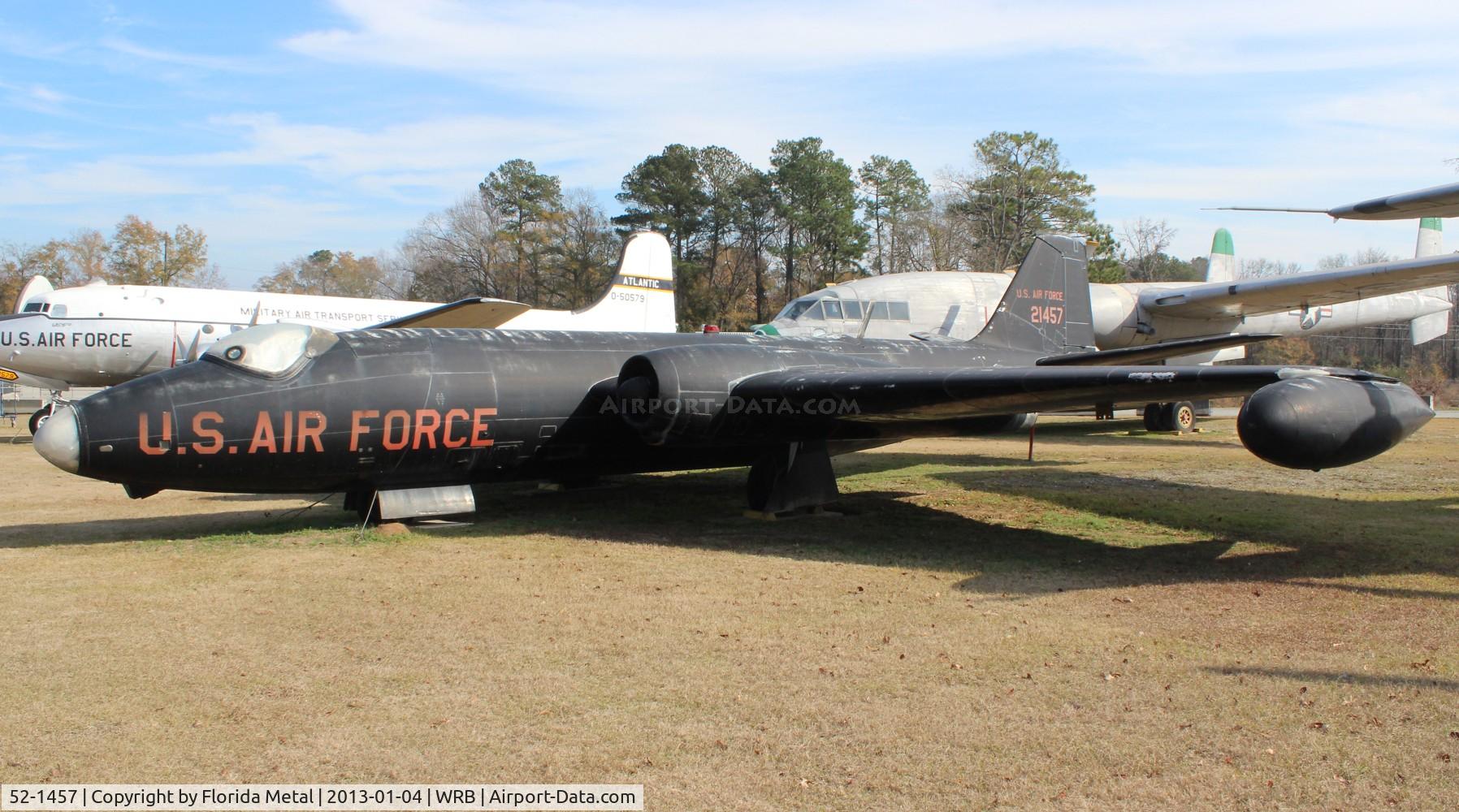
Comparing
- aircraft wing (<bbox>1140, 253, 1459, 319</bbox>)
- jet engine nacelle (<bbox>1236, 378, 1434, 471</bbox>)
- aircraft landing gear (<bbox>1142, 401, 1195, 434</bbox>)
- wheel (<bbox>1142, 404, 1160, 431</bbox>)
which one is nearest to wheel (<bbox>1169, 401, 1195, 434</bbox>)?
aircraft landing gear (<bbox>1142, 401, 1195, 434</bbox>)

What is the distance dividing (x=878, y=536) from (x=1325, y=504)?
597cm

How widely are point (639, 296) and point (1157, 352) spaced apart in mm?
15086

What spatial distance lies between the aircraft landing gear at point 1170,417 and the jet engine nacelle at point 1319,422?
55.4 feet

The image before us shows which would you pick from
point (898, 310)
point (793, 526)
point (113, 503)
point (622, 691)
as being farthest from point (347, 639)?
point (898, 310)

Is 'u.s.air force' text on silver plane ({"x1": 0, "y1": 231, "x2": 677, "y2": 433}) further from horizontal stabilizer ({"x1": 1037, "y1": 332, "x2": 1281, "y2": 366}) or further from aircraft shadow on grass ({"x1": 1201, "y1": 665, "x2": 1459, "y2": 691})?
aircraft shadow on grass ({"x1": 1201, "y1": 665, "x2": 1459, "y2": 691})

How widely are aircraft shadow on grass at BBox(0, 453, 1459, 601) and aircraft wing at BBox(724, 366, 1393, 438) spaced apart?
1.24 metres

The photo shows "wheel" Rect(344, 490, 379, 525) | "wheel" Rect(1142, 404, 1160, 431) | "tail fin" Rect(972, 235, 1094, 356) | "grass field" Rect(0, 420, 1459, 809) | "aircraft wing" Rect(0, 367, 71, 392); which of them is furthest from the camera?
"wheel" Rect(1142, 404, 1160, 431)

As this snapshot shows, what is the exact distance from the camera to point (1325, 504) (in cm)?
1162

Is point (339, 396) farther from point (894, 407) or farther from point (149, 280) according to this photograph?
point (149, 280)

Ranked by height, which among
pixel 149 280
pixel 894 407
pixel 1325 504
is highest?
pixel 149 280

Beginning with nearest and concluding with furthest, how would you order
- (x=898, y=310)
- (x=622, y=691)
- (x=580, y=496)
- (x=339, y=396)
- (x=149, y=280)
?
(x=622, y=691) < (x=339, y=396) < (x=580, y=496) < (x=898, y=310) < (x=149, y=280)

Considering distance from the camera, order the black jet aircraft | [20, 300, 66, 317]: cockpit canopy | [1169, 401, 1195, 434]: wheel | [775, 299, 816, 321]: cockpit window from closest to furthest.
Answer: the black jet aircraft → [775, 299, 816, 321]: cockpit window → [20, 300, 66, 317]: cockpit canopy → [1169, 401, 1195, 434]: wheel

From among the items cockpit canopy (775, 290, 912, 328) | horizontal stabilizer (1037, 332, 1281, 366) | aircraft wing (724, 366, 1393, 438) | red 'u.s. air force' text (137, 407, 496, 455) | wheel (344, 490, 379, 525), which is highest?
cockpit canopy (775, 290, 912, 328)

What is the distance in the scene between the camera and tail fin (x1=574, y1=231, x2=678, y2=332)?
78.3 feet
